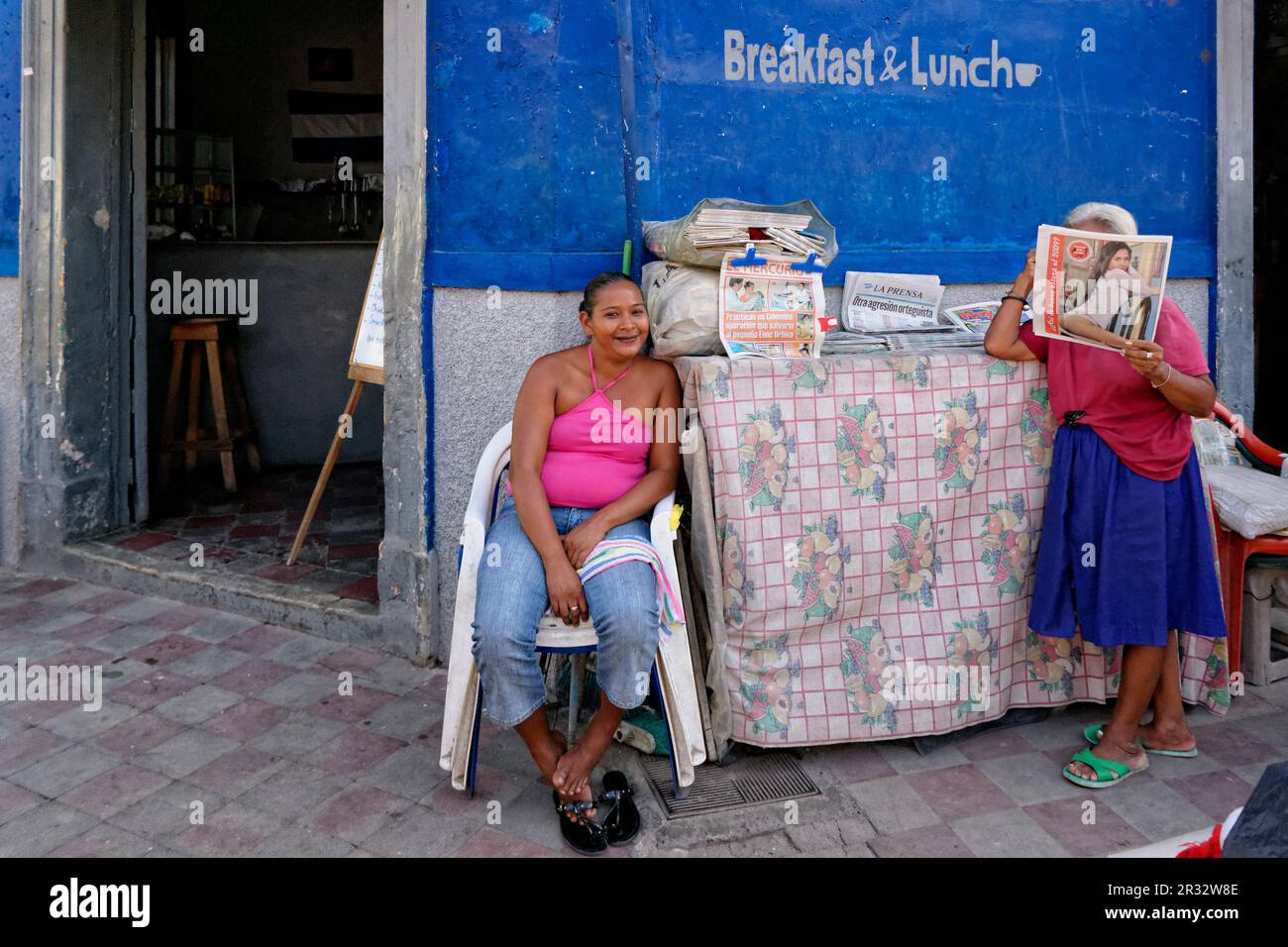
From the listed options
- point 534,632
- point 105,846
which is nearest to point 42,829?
point 105,846

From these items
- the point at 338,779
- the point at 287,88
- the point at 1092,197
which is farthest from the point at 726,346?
the point at 287,88

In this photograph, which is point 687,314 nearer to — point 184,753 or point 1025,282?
point 1025,282

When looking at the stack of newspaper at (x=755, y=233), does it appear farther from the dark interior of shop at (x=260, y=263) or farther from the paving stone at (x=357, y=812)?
the dark interior of shop at (x=260, y=263)

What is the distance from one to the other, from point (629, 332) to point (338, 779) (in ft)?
5.30

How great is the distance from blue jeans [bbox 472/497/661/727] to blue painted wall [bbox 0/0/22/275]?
11.9 ft

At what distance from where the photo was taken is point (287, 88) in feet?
24.9

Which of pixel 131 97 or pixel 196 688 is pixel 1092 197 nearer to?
pixel 196 688

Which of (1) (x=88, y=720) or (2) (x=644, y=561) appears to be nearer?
(2) (x=644, y=561)

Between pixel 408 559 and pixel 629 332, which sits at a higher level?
pixel 629 332

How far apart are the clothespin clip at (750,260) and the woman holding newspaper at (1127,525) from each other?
0.82 m

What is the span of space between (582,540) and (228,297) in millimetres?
4917

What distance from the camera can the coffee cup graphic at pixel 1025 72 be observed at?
399cm

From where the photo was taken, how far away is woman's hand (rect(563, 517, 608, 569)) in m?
2.84

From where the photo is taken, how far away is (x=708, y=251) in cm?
311
